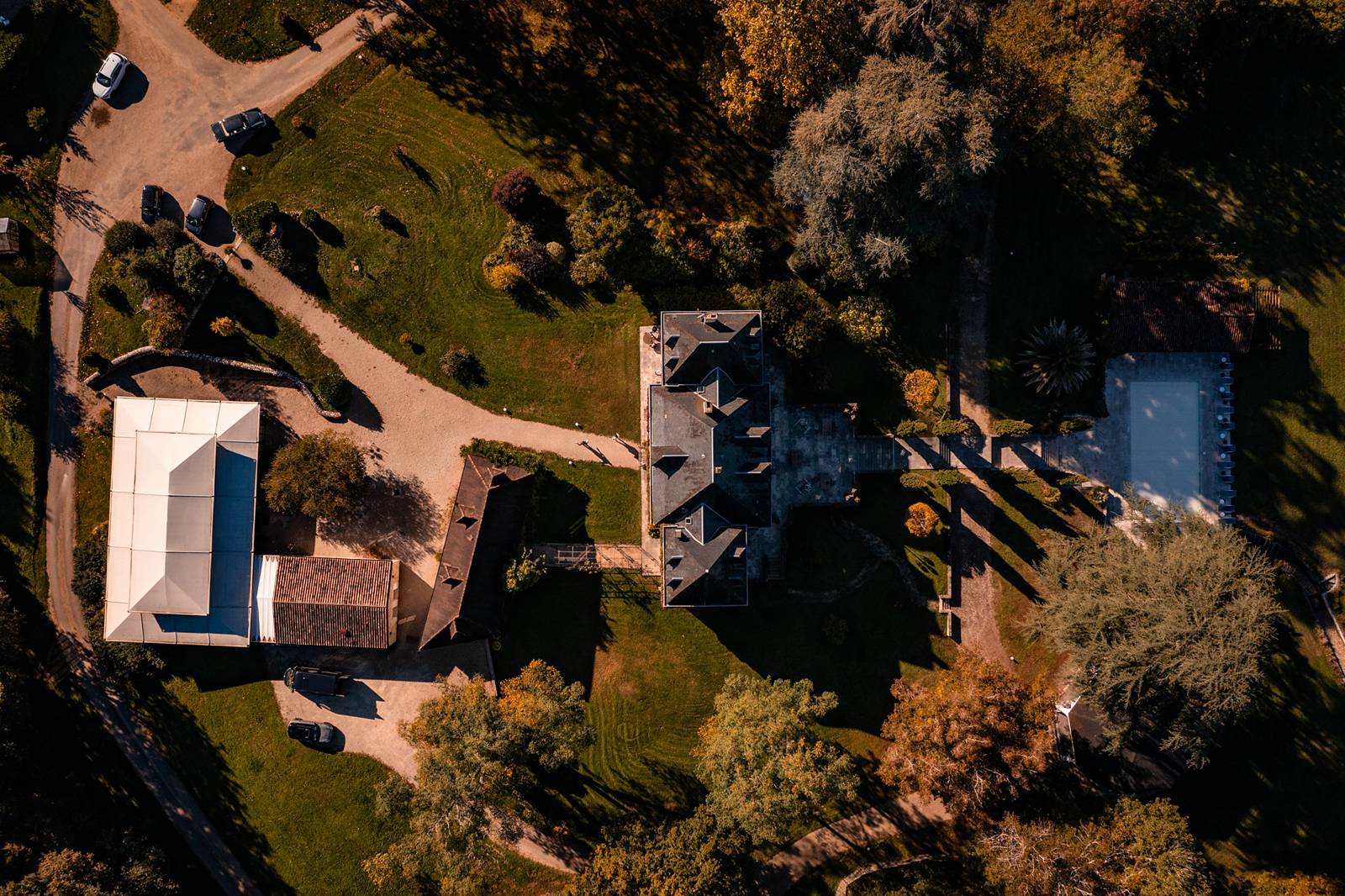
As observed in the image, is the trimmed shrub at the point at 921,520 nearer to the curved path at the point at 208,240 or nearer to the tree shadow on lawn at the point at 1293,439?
the curved path at the point at 208,240

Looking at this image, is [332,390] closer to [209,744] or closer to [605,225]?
[605,225]

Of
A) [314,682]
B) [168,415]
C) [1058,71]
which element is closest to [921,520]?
[1058,71]

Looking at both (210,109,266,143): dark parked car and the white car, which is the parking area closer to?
(210,109,266,143): dark parked car

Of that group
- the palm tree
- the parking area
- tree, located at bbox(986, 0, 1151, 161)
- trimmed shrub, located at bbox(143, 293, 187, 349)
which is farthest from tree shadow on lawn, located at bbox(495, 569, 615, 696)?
tree, located at bbox(986, 0, 1151, 161)

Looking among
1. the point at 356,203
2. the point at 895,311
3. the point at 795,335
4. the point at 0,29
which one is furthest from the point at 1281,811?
the point at 0,29

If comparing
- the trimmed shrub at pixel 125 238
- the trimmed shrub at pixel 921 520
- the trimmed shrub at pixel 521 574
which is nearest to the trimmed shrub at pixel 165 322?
the trimmed shrub at pixel 125 238

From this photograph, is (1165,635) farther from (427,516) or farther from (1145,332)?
(427,516)
